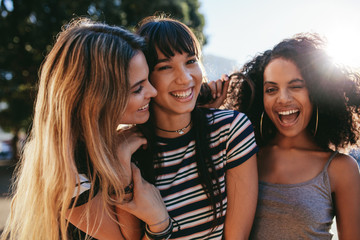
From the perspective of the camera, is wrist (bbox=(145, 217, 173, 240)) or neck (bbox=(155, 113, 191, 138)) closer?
wrist (bbox=(145, 217, 173, 240))

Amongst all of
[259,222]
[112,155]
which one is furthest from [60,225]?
[259,222]

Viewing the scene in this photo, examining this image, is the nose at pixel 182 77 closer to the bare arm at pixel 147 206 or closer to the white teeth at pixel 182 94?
the white teeth at pixel 182 94

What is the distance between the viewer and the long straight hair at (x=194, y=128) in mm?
1976

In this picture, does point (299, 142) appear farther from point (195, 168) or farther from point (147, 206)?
point (147, 206)

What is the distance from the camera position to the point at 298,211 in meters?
1.92

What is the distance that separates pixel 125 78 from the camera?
1852 millimetres

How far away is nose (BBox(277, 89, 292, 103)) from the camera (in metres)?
2.06

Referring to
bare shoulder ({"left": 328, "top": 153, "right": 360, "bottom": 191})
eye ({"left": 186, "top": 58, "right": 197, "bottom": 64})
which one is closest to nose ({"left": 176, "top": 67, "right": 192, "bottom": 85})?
eye ({"left": 186, "top": 58, "right": 197, "bottom": 64})

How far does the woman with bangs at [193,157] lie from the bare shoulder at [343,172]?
1.68 feet

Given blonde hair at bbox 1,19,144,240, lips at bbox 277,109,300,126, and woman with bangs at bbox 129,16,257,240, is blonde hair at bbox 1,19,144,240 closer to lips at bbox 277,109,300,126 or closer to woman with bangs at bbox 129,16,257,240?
woman with bangs at bbox 129,16,257,240

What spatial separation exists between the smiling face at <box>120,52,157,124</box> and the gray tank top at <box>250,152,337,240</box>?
1057 millimetres

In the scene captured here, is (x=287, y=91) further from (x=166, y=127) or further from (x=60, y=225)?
(x=60, y=225)

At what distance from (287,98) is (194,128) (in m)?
0.68

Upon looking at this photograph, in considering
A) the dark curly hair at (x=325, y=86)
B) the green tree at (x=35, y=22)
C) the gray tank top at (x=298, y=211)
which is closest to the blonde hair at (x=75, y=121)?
the gray tank top at (x=298, y=211)
